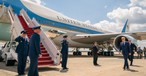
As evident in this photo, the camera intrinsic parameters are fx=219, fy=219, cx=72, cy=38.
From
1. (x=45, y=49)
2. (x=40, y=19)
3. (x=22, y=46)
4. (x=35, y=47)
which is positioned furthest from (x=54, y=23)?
(x=35, y=47)

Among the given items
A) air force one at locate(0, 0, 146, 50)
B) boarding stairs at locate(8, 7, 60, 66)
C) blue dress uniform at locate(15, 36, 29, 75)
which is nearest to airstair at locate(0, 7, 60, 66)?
boarding stairs at locate(8, 7, 60, 66)

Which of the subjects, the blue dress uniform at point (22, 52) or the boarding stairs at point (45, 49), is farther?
the boarding stairs at point (45, 49)

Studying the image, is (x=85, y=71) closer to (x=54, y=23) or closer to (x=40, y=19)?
(x=40, y=19)

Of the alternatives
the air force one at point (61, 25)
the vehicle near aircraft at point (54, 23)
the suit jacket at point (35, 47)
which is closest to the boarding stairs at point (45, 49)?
the vehicle near aircraft at point (54, 23)

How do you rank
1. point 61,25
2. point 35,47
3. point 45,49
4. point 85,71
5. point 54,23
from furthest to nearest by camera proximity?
point 61,25, point 54,23, point 45,49, point 85,71, point 35,47

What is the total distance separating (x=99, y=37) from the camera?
20203 mm

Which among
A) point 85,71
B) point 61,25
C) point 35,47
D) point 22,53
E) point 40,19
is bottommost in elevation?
point 85,71

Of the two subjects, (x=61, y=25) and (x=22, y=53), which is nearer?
(x=22, y=53)

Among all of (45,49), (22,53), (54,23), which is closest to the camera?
(22,53)

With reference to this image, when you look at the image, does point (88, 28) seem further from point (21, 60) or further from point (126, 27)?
point (21, 60)

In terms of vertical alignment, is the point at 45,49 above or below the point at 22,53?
above

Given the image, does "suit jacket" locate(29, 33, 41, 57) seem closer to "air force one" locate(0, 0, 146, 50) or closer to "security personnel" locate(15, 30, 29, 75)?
"security personnel" locate(15, 30, 29, 75)

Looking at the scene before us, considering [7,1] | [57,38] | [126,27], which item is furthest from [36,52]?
[126,27]

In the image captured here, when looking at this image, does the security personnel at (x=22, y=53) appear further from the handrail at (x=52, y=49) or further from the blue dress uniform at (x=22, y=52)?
the handrail at (x=52, y=49)
